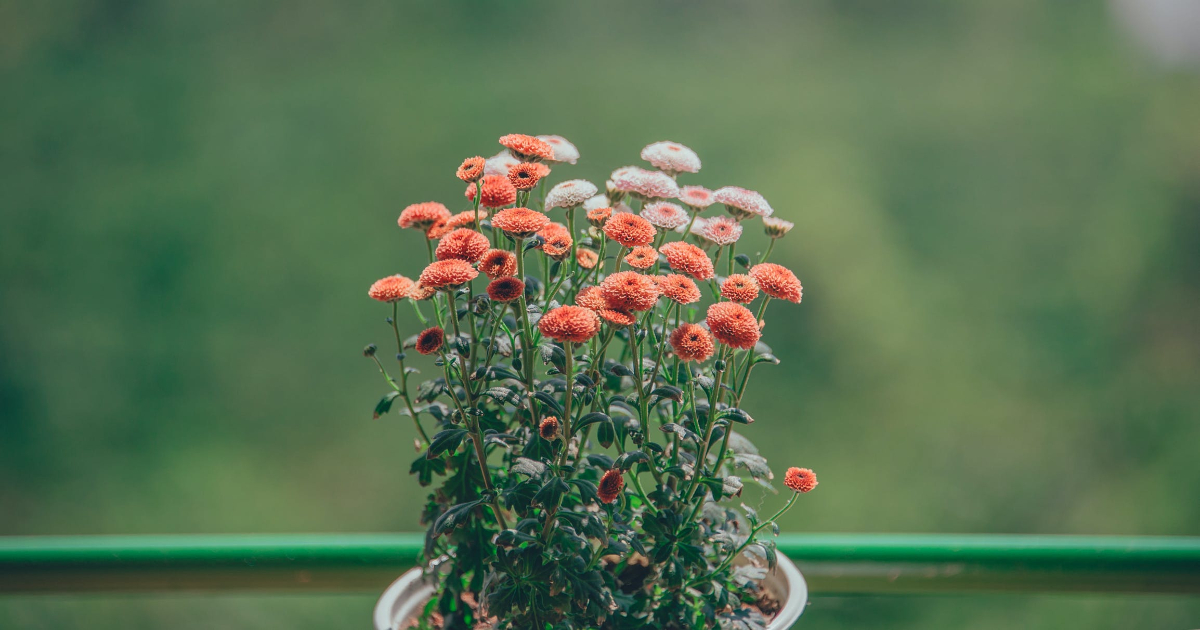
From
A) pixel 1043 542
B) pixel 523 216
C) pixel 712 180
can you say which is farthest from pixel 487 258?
pixel 712 180

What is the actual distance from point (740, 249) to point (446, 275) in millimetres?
2063

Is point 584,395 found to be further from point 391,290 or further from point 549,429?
point 391,290

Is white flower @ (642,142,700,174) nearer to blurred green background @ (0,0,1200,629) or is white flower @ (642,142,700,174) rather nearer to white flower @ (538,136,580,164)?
white flower @ (538,136,580,164)

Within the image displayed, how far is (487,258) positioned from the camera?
63 cm

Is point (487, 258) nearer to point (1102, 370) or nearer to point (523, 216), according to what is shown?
point (523, 216)

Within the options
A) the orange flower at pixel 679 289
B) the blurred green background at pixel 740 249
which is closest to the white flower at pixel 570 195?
the orange flower at pixel 679 289

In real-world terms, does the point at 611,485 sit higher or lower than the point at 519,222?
lower

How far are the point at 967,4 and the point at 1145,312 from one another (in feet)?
3.99

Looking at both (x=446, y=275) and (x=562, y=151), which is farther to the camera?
(x=562, y=151)

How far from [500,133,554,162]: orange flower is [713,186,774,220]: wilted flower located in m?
0.15

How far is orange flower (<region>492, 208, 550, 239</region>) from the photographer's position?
2.03 feet

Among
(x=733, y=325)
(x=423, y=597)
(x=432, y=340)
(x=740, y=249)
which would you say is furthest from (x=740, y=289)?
(x=740, y=249)

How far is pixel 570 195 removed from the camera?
67 centimetres

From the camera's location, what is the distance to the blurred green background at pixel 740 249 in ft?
8.26
